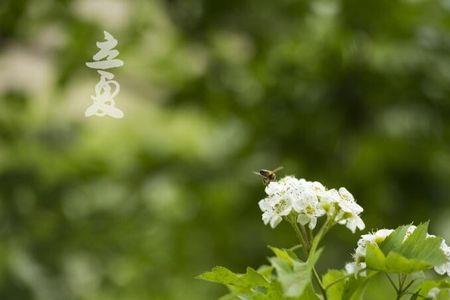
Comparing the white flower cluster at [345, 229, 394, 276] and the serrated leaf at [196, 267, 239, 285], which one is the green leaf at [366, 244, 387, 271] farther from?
the serrated leaf at [196, 267, 239, 285]

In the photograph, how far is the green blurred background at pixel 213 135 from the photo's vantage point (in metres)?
2.88

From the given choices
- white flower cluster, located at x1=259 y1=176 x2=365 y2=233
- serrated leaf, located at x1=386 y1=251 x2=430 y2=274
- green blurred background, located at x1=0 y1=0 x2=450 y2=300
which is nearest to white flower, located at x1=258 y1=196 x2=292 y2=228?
white flower cluster, located at x1=259 y1=176 x2=365 y2=233

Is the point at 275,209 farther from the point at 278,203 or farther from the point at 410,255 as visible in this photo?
the point at 410,255

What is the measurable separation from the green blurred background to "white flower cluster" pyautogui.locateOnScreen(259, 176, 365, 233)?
191 cm

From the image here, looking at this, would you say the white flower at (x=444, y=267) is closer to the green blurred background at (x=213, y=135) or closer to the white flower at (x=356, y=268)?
the white flower at (x=356, y=268)

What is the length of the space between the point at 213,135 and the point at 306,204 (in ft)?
8.56

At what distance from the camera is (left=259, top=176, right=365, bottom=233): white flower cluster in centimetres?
91

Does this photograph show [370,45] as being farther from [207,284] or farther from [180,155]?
[207,284]

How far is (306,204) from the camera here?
35.8 inches

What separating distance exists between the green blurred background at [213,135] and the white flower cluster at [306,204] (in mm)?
1911

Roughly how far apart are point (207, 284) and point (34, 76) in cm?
133

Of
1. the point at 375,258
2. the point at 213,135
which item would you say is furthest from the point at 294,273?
the point at 213,135

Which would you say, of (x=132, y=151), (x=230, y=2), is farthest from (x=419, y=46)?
(x=132, y=151)

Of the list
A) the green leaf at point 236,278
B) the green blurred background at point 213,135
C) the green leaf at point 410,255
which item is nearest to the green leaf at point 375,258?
the green leaf at point 410,255
